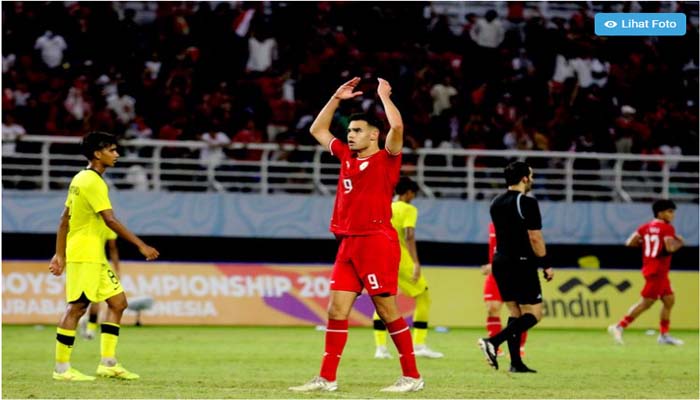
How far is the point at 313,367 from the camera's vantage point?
14.5 m

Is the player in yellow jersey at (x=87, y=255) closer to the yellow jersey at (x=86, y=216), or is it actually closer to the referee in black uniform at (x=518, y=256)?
the yellow jersey at (x=86, y=216)

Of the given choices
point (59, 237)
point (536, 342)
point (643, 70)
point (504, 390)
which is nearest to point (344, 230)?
point (504, 390)

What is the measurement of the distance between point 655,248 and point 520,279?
7.49m

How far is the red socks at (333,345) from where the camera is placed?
1086 cm

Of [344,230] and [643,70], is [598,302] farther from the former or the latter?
[344,230]

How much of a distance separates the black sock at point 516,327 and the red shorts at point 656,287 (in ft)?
24.1

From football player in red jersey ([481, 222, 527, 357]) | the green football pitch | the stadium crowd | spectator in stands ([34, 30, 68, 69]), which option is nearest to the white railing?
the stadium crowd

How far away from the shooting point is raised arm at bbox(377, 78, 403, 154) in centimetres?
1048

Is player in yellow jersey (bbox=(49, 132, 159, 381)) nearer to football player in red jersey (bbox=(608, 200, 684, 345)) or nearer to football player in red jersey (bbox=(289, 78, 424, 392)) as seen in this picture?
football player in red jersey (bbox=(289, 78, 424, 392))

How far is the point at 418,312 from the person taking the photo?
1639 centimetres

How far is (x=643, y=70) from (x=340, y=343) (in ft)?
65.9

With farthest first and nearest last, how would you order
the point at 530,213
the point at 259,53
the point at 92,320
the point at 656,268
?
the point at 259,53 → the point at 656,268 → the point at 92,320 → the point at 530,213

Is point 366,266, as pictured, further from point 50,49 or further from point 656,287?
point 50,49

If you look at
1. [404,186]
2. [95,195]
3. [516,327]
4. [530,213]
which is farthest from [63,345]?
[404,186]
